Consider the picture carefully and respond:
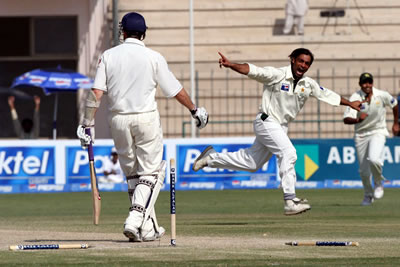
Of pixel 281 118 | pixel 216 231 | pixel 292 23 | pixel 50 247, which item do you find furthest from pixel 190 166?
pixel 50 247

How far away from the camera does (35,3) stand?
97.6 ft

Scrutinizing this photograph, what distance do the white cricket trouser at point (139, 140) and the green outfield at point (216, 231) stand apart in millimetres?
720

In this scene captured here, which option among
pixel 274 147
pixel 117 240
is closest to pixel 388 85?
pixel 274 147

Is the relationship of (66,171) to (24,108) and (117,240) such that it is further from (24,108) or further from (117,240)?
(117,240)

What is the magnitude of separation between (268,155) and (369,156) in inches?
160

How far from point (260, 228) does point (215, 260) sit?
142 inches

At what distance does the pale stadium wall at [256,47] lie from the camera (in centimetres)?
2789

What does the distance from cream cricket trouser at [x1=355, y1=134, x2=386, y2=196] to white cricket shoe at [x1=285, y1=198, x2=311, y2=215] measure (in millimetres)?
4506

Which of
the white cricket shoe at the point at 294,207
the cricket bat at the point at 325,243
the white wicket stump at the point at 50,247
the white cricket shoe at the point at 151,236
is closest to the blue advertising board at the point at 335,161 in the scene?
the white cricket shoe at the point at 294,207

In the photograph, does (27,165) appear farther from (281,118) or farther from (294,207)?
(294,207)

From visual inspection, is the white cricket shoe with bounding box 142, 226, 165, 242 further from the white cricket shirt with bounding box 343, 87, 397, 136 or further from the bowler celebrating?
the white cricket shirt with bounding box 343, 87, 397, 136

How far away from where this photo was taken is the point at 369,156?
17.5 meters

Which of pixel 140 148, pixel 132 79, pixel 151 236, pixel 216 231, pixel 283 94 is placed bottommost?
pixel 216 231

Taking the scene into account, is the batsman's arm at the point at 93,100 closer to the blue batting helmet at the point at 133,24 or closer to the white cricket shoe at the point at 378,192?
the blue batting helmet at the point at 133,24
